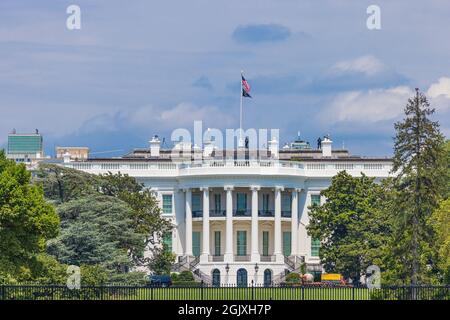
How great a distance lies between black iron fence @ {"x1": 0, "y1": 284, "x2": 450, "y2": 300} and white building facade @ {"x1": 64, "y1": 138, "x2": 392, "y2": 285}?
52.7m

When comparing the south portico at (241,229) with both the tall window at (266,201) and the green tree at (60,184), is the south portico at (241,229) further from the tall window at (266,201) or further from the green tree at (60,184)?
the green tree at (60,184)

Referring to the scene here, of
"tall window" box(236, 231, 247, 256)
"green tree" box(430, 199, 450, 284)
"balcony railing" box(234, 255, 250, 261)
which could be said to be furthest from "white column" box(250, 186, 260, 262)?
"green tree" box(430, 199, 450, 284)

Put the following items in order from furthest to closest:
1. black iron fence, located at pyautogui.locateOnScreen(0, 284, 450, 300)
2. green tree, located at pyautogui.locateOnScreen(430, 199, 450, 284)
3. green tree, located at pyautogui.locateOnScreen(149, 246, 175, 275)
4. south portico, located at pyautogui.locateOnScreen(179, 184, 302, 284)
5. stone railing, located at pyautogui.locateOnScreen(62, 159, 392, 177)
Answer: stone railing, located at pyautogui.locateOnScreen(62, 159, 392, 177), south portico, located at pyautogui.locateOnScreen(179, 184, 302, 284), green tree, located at pyautogui.locateOnScreen(149, 246, 175, 275), green tree, located at pyautogui.locateOnScreen(430, 199, 450, 284), black iron fence, located at pyautogui.locateOnScreen(0, 284, 450, 300)

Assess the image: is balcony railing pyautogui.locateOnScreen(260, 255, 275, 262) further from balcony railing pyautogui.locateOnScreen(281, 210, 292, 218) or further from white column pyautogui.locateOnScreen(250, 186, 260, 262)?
balcony railing pyautogui.locateOnScreen(281, 210, 292, 218)

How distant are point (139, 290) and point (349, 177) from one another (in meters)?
47.8

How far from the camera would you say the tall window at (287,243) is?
136375mm

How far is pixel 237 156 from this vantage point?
139 m

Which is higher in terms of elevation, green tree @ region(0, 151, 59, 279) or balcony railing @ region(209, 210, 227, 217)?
balcony railing @ region(209, 210, 227, 217)

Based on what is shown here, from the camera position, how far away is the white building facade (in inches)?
5276

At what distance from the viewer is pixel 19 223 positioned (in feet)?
276

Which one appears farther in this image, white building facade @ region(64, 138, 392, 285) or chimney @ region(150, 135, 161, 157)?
chimney @ region(150, 135, 161, 157)

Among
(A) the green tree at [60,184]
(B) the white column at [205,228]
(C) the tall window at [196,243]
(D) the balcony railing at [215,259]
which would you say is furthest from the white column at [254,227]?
(A) the green tree at [60,184]

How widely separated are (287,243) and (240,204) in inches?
180
